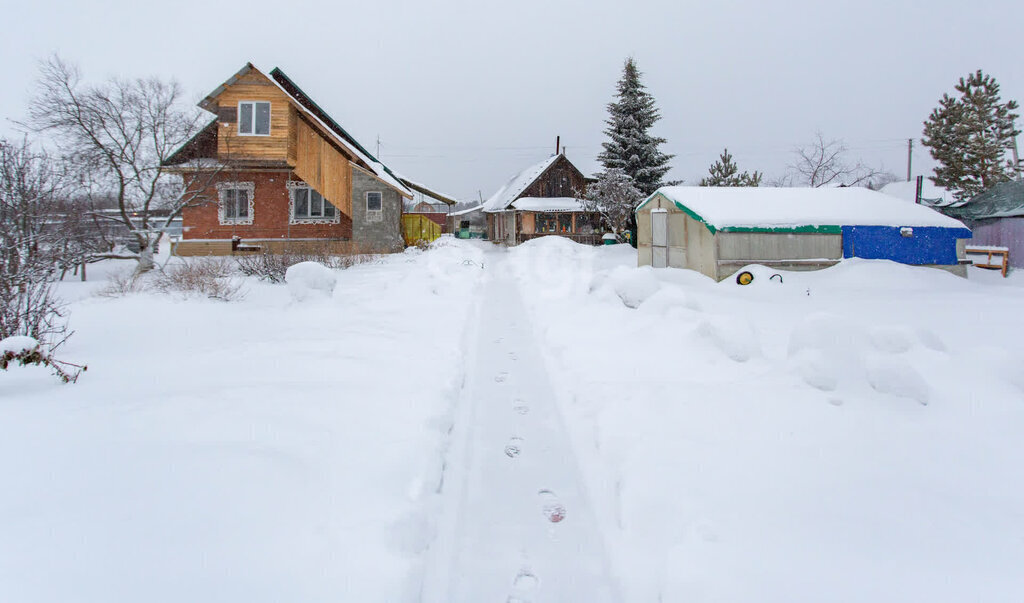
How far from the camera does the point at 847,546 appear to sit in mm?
2834

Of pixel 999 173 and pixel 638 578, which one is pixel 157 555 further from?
pixel 999 173

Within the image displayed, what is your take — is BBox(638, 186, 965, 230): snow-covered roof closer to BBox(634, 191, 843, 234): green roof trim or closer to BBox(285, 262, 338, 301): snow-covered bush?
BBox(634, 191, 843, 234): green roof trim

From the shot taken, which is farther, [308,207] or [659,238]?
[308,207]

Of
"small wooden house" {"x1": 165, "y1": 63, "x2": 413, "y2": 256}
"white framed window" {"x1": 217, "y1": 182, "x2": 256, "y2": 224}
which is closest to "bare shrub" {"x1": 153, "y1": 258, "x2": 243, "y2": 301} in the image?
"small wooden house" {"x1": 165, "y1": 63, "x2": 413, "y2": 256}

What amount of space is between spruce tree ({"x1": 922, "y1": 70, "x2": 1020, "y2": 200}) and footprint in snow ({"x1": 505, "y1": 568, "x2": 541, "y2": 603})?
134 feet

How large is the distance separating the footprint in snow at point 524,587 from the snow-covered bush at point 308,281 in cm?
852

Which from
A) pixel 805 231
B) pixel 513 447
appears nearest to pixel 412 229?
pixel 805 231

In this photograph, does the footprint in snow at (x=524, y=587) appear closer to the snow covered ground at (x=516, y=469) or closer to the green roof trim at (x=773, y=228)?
the snow covered ground at (x=516, y=469)

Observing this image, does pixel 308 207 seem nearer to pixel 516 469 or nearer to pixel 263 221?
pixel 263 221

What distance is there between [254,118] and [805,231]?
69.1ft

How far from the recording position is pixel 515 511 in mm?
3438

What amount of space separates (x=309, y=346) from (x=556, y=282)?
993cm

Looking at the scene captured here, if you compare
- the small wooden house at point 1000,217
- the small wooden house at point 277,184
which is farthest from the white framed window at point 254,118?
the small wooden house at point 1000,217

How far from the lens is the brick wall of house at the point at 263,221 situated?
22203 millimetres
